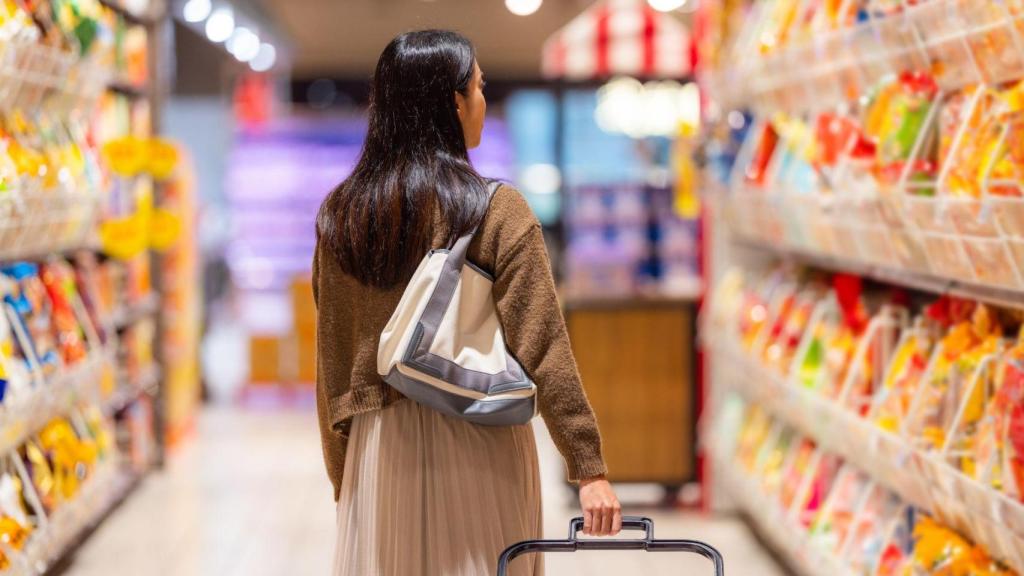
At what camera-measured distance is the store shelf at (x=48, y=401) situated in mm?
3465

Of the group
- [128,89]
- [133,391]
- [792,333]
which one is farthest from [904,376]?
[128,89]

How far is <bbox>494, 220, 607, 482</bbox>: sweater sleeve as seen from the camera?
2.17m

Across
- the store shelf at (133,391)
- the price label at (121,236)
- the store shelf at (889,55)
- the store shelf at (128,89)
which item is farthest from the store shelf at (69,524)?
the store shelf at (889,55)

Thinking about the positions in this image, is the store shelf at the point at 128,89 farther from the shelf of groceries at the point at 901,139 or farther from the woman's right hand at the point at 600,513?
the woman's right hand at the point at 600,513

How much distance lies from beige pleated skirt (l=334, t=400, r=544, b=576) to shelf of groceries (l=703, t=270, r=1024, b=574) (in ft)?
2.95

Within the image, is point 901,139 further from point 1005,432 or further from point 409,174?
point 409,174

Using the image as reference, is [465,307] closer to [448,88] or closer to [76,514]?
[448,88]

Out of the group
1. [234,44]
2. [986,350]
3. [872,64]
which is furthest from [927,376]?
[234,44]

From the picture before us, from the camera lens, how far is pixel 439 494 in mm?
2291

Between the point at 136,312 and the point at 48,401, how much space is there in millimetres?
2065

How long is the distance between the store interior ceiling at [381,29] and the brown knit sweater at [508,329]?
11.1 m

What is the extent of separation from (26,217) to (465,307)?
2.06 metres

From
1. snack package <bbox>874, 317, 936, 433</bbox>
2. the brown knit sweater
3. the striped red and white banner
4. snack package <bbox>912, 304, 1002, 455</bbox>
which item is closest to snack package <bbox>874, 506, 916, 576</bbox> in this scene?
snack package <bbox>874, 317, 936, 433</bbox>

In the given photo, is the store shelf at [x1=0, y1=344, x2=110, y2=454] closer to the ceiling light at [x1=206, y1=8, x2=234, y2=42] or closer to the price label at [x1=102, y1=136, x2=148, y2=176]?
the price label at [x1=102, y1=136, x2=148, y2=176]
